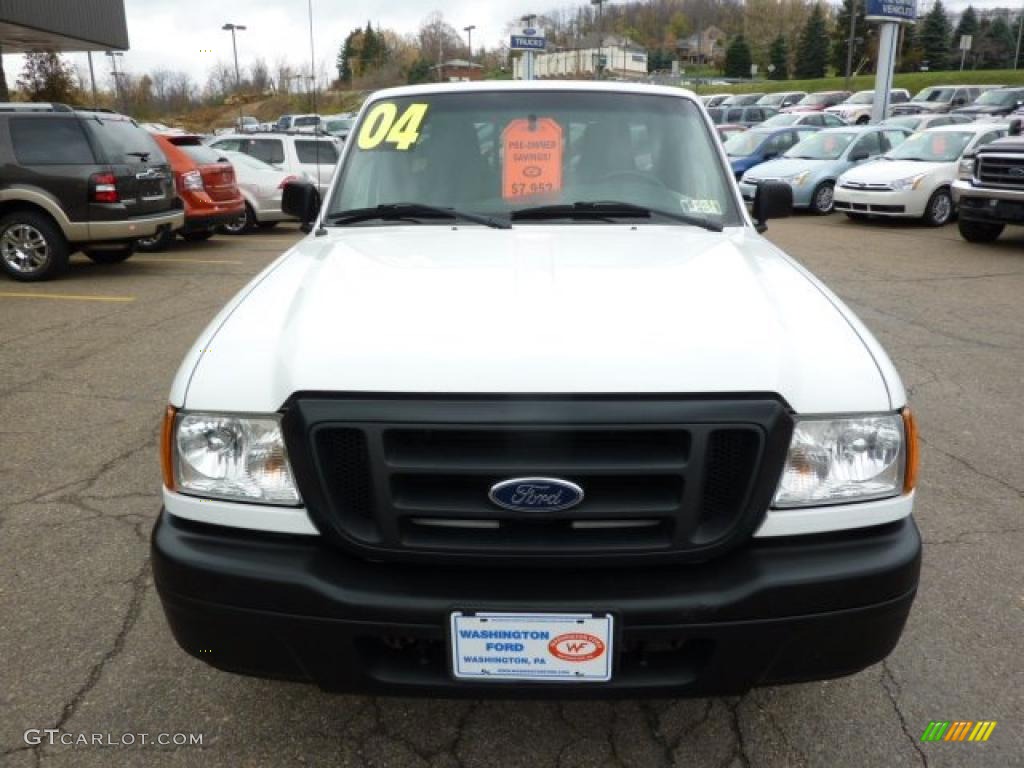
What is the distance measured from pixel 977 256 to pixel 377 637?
11681 mm

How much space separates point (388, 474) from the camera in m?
1.90

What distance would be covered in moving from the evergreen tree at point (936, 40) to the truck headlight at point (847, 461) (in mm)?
81444

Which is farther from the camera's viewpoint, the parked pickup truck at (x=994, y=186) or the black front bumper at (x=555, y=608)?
the parked pickup truck at (x=994, y=186)

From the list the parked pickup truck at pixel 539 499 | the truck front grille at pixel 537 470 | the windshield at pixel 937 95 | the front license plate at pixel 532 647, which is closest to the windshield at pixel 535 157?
the parked pickup truck at pixel 539 499

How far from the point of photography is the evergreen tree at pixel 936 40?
2778 inches

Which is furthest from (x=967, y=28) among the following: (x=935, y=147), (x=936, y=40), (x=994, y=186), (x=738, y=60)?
(x=994, y=186)

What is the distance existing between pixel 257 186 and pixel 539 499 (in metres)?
13.2

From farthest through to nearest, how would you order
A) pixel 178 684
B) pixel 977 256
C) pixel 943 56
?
pixel 943 56 < pixel 977 256 < pixel 178 684

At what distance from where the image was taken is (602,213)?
10.7 feet

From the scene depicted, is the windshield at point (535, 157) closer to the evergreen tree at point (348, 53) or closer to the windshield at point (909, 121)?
the windshield at point (909, 121)

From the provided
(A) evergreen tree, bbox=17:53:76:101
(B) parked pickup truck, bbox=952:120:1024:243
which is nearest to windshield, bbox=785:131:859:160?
(B) parked pickup truck, bbox=952:120:1024:243

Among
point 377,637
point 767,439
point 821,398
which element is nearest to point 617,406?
point 767,439

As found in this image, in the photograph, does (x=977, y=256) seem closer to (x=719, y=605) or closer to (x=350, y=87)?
(x=719, y=605)

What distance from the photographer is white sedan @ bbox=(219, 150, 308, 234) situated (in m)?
13.9
